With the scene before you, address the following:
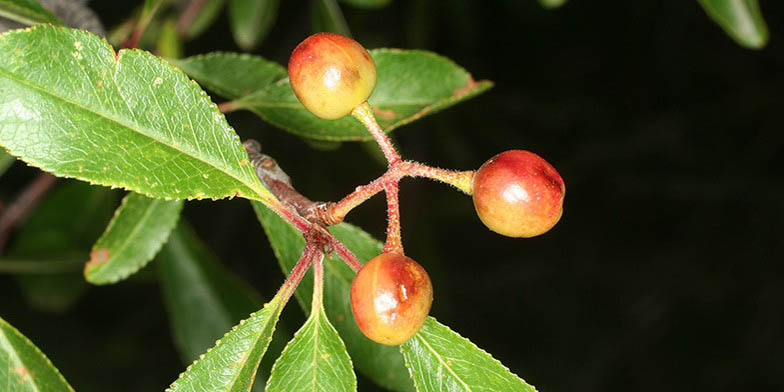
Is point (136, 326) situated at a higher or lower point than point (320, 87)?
higher

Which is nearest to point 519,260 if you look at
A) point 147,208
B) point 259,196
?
point 147,208

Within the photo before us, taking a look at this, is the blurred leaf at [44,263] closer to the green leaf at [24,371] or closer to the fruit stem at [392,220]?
the green leaf at [24,371]

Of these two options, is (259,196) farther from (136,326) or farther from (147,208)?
(136,326)

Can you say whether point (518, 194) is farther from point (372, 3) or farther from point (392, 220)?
point (372, 3)

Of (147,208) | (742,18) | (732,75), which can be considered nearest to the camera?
(147,208)

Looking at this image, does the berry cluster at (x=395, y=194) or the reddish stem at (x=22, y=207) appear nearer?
the berry cluster at (x=395, y=194)

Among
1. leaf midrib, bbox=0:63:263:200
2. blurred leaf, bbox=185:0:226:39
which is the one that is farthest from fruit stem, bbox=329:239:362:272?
blurred leaf, bbox=185:0:226:39

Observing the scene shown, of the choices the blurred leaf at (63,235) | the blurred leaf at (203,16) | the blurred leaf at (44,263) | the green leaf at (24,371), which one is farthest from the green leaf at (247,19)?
the green leaf at (24,371)
